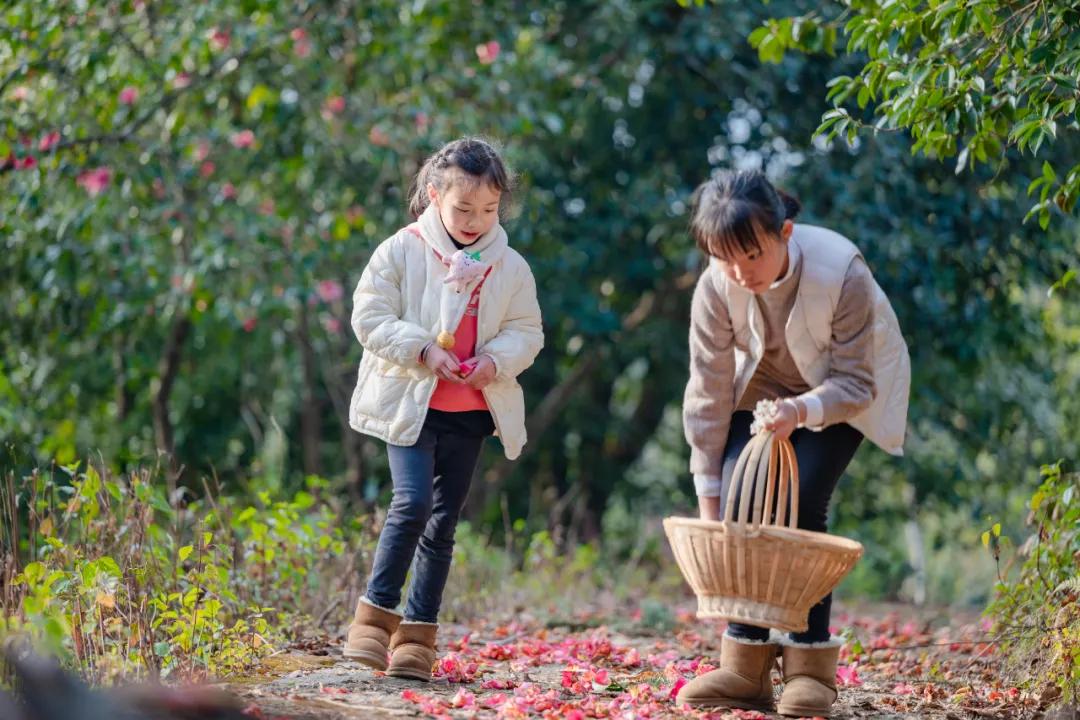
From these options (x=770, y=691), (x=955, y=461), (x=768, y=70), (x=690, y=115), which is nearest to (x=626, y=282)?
(x=690, y=115)

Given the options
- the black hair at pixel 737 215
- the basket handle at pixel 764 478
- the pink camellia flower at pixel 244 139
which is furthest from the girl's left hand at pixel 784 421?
the pink camellia flower at pixel 244 139

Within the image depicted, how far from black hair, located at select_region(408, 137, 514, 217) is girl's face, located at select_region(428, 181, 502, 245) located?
0.7 inches

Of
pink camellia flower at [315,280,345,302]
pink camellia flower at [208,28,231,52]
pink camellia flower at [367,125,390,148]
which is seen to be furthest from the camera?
pink camellia flower at [315,280,345,302]

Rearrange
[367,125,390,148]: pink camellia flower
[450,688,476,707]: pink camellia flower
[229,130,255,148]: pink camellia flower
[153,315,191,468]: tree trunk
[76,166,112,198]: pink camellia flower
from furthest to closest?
[153,315,191,468]: tree trunk < [229,130,255,148]: pink camellia flower < [367,125,390,148]: pink camellia flower < [76,166,112,198]: pink camellia flower < [450,688,476,707]: pink camellia flower

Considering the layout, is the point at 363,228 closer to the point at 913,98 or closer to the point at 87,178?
the point at 87,178

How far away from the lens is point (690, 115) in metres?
7.99

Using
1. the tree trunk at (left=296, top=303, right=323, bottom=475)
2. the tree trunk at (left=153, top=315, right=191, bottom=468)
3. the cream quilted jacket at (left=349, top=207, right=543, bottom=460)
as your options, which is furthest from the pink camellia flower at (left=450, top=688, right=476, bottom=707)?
the tree trunk at (left=153, top=315, right=191, bottom=468)

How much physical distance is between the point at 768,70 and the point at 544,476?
3.81m

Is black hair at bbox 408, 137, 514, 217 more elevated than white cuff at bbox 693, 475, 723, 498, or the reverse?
black hair at bbox 408, 137, 514, 217

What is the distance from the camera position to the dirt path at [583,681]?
330 centimetres

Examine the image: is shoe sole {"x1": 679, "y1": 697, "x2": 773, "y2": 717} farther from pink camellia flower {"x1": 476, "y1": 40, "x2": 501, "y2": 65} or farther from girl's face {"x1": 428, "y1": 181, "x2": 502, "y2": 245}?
pink camellia flower {"x1": 476, "y1": 40, "x2": 501, "y2": 65}

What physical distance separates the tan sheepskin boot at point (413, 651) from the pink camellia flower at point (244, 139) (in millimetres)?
4467

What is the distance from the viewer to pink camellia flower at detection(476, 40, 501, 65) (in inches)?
287

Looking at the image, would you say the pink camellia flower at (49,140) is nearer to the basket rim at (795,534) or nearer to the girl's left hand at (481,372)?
the girl's left hand at (481,372)
